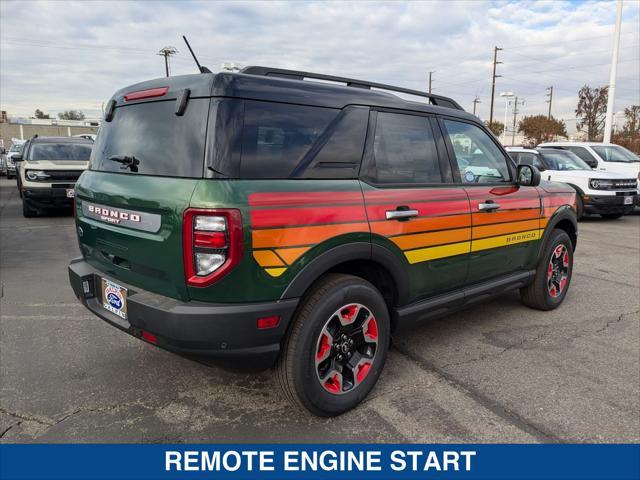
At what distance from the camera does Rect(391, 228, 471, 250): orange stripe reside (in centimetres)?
305

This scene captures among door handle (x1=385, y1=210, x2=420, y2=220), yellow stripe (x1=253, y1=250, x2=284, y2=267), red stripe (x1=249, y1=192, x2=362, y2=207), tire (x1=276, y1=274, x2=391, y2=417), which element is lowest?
tire (x1=276, y1=274, x2=391, y2=417)

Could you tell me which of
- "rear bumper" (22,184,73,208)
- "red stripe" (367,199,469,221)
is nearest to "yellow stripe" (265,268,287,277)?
"red stripe" (367,199,469,221)

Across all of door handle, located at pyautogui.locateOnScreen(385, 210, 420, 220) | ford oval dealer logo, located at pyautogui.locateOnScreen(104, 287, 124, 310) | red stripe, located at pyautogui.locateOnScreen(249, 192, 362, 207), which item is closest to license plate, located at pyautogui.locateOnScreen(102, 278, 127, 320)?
ford oval dealer logo, located at pyautogui.locateOnScreen(104, 287, 124, 310)

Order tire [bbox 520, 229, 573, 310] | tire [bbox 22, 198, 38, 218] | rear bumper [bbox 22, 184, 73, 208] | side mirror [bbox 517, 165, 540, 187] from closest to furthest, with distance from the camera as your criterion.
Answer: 1. side mirror [bbox 517, 165, 540, 187]
2. tire [bbox 520, 229, 573, 310]
3. rear bumper [bbox 22, 184, 73, 208]
4. tire [bbox 22, 198, 38, 218]

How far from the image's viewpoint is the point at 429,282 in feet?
11.0

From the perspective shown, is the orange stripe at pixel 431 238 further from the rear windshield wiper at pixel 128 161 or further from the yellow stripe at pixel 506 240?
the rear windshield wiper at pixel 128 161

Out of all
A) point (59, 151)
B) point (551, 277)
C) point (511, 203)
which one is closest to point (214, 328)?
point (511, 203)

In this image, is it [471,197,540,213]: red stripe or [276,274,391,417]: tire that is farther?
[471,197,540,213]: red stripe

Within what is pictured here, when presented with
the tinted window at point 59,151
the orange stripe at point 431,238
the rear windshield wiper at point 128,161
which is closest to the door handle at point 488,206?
the orange stripe at point 431,238

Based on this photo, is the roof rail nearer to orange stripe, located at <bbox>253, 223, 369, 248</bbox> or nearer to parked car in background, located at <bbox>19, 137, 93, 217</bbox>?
orange stripe, located at <bbox>253, 223, 369, 248</bbox>

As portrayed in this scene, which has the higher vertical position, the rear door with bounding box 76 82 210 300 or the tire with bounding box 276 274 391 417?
the rear door with bounding box 76 82 210 300

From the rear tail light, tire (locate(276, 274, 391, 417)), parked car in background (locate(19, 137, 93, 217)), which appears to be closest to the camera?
the rear tail light

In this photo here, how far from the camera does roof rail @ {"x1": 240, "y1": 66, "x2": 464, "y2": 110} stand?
115 inches

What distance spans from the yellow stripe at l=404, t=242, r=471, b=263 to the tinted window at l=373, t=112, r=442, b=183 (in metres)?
0.47
